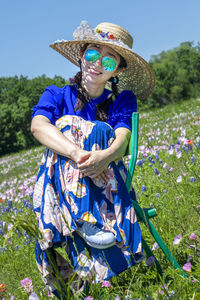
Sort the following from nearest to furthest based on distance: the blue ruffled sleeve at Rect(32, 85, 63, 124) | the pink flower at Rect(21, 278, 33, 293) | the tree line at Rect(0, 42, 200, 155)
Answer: the pink flower at Rect(21, 278, 33, 293)
the blue ruffled sleeve at Rect(32, 85, 63, 124)
the tree line at Rect(0, 42, 200, 155)

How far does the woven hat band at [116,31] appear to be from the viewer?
2.97 meters

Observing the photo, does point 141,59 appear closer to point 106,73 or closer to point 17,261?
point 106,73

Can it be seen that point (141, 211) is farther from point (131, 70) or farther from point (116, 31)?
point (116, 31)

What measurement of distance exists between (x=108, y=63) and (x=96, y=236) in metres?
1.40

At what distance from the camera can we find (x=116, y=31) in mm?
2996

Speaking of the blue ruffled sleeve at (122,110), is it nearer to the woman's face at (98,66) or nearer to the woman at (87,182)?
the woman at (87,182)

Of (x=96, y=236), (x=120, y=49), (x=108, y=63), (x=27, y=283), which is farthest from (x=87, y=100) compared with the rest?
(x=27, y=283)

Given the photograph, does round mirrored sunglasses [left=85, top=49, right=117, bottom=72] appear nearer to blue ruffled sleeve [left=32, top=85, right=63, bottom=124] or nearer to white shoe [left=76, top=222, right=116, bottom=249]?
blue ruffled sleeve [left=32, top=85, right=63, bottom=124]

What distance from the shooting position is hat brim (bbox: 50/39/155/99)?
3027 mm

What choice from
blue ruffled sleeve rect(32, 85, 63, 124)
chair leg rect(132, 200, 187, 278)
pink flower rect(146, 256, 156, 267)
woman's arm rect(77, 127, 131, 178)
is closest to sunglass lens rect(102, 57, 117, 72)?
blue ruffled sleeve rect(32, 85, 63, 124)

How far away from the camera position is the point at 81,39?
289 cm

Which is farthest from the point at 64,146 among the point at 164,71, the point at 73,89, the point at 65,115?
the point at 164,71

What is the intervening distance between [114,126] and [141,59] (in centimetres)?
63

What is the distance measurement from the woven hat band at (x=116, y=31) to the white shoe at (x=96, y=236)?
1.61 m
